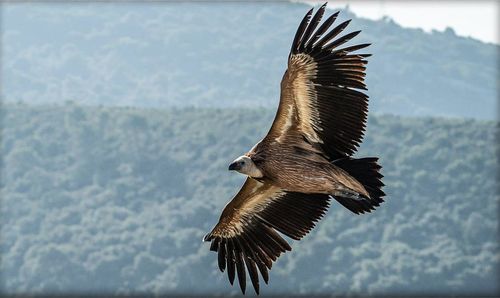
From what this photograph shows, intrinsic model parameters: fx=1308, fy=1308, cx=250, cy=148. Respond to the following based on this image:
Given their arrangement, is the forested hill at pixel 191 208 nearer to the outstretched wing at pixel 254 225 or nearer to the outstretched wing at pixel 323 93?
the outstretched wing at pixel 254 225

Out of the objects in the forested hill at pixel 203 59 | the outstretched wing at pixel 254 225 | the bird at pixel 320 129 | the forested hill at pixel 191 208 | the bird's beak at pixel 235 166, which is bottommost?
the outstretched wing at pixel 254 225

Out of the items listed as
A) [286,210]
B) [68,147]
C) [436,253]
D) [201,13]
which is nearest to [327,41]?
[286,210]

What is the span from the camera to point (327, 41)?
32.0ft

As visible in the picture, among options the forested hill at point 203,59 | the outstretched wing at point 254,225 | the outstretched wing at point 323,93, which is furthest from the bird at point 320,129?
the forested hill at point 203,59

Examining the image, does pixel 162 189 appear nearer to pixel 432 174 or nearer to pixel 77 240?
pixel 77 240

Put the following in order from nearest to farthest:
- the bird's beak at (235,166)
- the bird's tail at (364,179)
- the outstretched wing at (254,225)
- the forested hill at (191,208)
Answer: the bird's beak at (235,166) → the bird's tail at (364,179) → the outstretched wing at (254,225) → the forested hill at (191,208)

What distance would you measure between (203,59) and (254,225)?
96.0m

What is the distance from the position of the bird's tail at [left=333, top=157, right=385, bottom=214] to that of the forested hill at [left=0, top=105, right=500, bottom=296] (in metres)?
45.7

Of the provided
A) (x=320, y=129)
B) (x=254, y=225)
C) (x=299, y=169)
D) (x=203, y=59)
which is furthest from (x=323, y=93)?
(x=203, y=59)

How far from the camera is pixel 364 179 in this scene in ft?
32.7

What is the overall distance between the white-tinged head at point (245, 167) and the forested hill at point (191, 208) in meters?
45.8

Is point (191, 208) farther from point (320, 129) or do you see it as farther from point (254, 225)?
point (320, 129)

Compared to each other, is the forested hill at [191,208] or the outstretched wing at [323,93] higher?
the forested hill at [191,208]

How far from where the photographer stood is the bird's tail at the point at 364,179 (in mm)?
9938
